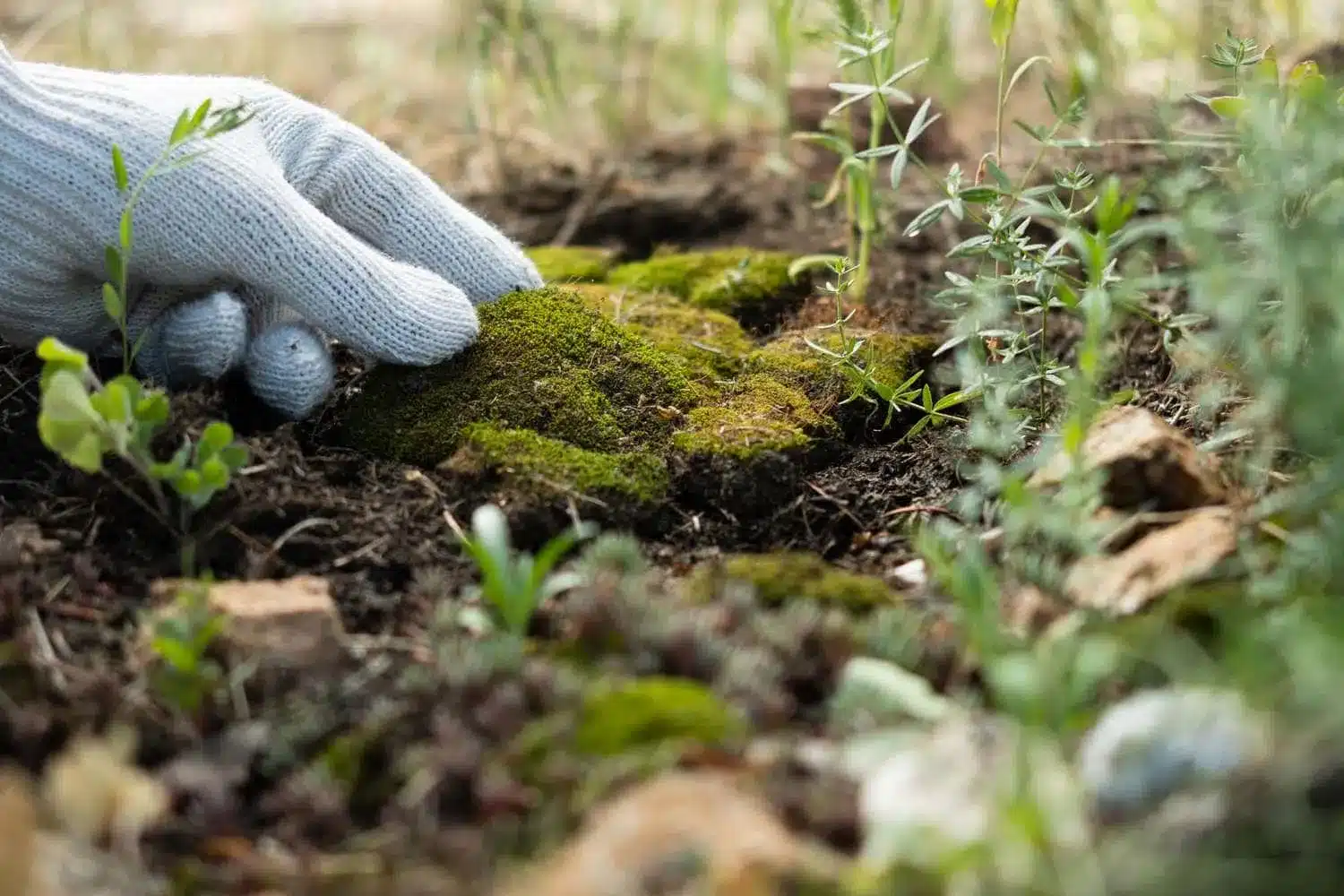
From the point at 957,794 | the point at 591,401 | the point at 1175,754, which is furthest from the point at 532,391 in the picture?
the point at 1175,754

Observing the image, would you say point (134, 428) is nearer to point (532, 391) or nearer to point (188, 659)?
point (188, 659)

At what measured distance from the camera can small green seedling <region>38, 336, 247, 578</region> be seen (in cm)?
165

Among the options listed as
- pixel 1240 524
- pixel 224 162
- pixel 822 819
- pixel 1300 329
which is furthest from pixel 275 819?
pixel 1300 329

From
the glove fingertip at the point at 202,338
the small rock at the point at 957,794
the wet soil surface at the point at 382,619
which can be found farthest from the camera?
the glove fingertip at the point at 202,338

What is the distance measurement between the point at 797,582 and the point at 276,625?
65 cm

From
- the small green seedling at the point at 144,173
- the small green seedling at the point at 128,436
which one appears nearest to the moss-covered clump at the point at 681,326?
the small green seedling at the point at 144,173

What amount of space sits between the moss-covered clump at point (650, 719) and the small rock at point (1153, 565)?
0.51 meters

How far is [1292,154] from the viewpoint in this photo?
1594mm

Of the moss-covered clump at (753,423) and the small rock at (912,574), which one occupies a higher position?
the moss-covered clump at (753,423)

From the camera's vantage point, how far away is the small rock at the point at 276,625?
1.54 metres

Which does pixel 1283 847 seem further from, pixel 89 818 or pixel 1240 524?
pixel 89 818

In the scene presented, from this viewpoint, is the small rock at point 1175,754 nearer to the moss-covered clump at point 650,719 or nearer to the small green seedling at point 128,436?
the moss-covered clump at point 650,719

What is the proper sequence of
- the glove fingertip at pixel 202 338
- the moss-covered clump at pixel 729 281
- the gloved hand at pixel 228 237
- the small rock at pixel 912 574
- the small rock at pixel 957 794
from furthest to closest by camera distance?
1. the moss-covered clump at pixel 729 281
2. the glove fingertip at pixel 202 338
3. the gloved hand at pixel 228 237
4. the small rock at pixel 912 574
5. the small rock at pixel 957 794

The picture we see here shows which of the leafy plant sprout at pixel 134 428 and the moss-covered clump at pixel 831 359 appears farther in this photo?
the moss-covered clump at pixel 831 359
